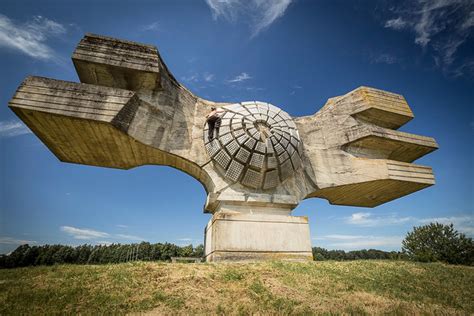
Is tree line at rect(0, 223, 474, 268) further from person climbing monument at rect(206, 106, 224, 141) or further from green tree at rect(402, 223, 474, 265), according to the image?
person climbing monument at rect(206, 106, 224, 141)

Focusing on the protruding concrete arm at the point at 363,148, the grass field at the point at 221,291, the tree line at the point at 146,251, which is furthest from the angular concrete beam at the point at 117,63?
the tree line at the point at 146,251

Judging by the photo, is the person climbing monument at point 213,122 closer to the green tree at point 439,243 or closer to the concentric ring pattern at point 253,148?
the concentric ring pattern at point 253,148

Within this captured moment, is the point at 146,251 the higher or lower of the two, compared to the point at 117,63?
lower

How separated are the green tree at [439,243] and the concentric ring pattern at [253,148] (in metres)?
25.7

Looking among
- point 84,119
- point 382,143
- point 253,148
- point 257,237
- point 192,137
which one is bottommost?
point 257,237

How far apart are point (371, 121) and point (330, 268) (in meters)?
8.03

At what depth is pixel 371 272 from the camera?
679 centimetres

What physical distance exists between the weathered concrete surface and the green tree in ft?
73.3

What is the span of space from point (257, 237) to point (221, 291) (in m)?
3.57

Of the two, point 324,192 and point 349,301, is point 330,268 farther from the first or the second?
point 324,192

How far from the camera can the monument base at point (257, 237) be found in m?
7.61

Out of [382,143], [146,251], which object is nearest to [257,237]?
[382,143]

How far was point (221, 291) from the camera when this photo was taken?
15.0 feet

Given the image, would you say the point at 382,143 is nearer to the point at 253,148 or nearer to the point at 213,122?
the point at 253,148
